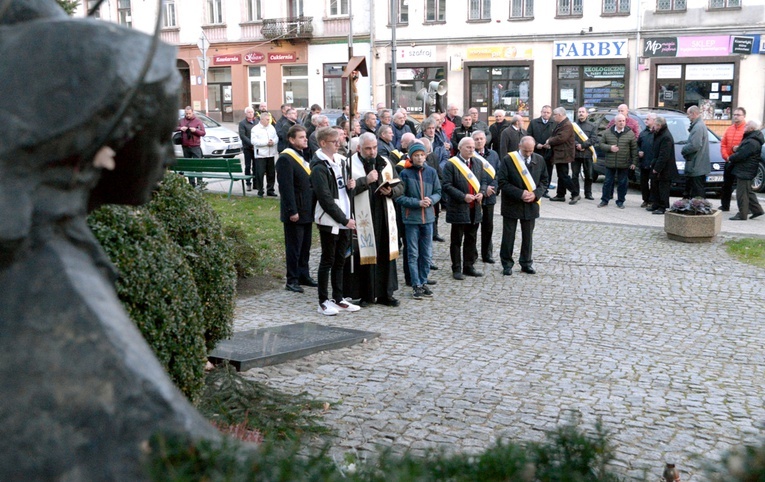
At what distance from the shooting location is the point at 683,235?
1462 cm

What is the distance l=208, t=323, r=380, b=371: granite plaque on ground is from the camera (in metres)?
7.68

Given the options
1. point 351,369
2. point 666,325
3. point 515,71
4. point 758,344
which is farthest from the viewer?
point 515,71

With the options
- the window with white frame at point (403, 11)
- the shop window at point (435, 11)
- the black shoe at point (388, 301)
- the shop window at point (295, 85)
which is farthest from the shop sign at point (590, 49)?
the black shoe at point (388, 301)

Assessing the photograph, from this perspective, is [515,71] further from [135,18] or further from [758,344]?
[758,344]

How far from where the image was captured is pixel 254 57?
46594 millimetres

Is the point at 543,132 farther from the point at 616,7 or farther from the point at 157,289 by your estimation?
the point at 616,7

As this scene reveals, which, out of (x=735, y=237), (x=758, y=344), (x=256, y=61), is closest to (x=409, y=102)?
(x=256, y=61)

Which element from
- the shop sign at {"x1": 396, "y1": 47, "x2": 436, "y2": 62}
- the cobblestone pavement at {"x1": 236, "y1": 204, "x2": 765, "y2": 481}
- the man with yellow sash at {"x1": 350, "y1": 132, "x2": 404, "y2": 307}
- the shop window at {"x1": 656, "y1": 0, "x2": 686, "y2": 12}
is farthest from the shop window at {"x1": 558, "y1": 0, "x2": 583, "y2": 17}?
the man with yellow sash at {"x1": 350, "y1": 132, "x2": 404, "y2": 307}

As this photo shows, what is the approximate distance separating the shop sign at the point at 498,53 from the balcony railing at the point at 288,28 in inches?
334

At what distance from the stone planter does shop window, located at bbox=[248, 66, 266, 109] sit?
3447cm

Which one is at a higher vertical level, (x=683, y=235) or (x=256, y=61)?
(x=256, y=61)

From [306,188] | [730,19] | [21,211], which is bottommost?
[306,188]

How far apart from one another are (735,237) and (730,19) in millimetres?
22828

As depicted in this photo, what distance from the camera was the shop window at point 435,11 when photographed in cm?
4126
